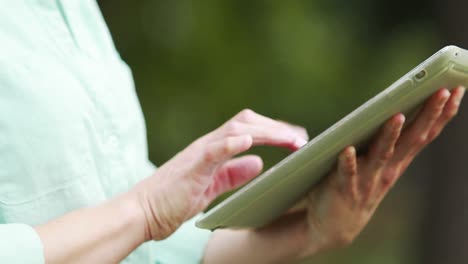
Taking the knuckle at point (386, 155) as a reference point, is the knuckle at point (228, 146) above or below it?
above

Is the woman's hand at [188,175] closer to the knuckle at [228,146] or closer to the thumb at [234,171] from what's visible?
the knuckle at [228,146]

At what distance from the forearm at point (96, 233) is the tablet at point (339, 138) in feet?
0.36

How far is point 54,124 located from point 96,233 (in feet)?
0.60

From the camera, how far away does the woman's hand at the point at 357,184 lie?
1.43 metres

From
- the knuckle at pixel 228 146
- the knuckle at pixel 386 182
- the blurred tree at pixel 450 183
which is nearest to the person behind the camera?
the knuckle at pixel 228 146

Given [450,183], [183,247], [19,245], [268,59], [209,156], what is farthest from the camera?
[268,59]

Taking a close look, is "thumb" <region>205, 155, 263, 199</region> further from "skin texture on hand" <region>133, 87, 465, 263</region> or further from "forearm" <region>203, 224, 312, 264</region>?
"forearm" <region>203, 224, 312, 264</region>

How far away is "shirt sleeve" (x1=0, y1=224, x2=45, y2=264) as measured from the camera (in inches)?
48.8

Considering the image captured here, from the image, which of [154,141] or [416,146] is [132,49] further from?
[416,146]

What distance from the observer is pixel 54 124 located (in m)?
1.37

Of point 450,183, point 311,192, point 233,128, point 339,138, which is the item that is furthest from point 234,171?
point 450,183

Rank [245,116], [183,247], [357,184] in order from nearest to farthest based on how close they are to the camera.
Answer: [245,116] < [357,184] < [183,247]

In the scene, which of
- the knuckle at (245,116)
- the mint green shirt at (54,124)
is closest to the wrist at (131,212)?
the mint green shirt at (54,124)

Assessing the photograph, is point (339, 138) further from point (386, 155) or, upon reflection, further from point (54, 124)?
point (54, 124)
